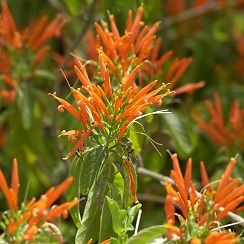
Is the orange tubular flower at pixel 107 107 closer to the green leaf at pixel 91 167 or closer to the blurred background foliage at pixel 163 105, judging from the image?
the green leaf at pixel 91 167

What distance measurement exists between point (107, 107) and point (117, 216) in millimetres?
246

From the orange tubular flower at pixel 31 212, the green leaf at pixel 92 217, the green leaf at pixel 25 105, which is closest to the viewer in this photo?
the orange tubular flower at pixel 31 212

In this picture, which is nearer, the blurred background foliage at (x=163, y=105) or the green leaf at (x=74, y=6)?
the blurred background foliage at (x=163, y=105)

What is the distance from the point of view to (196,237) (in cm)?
150

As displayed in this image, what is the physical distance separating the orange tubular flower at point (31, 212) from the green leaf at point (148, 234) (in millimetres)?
138

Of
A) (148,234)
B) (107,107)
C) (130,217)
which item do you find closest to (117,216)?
(130,217)

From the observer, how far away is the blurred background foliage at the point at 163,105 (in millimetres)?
2463

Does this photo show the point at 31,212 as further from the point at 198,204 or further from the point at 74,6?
the point at 74,6

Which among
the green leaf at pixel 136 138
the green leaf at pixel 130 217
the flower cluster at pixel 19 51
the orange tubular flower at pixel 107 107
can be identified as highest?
the flower cluster at pixel 19 51

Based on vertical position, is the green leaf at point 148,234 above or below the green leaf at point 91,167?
below

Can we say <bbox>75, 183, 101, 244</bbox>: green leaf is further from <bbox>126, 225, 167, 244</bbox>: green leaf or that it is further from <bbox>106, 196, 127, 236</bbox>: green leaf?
<bbox>126, 225, 167, 244</bbox>: green leaf

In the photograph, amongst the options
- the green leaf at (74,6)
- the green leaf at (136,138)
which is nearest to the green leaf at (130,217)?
the green leaf at (136,138)

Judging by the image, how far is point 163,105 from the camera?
2398 mm

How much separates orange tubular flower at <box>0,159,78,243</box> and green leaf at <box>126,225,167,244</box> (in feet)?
0.45
